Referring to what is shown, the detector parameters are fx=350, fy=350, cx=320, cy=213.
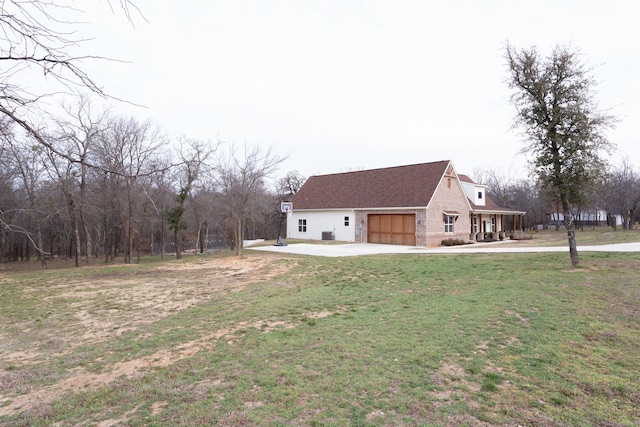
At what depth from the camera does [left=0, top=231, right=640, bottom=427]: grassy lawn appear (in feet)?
11.6

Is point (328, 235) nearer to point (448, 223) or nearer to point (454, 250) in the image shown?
point (448, 223)

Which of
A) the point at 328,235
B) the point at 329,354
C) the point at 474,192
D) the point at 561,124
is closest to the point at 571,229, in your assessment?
the point at 561,124

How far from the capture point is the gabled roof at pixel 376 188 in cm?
2636

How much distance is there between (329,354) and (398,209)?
2199 cm

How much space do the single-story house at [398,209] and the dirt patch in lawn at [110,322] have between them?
14096mm

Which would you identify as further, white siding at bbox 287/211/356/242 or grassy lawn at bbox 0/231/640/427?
white siding at bbox 287/211/356/242

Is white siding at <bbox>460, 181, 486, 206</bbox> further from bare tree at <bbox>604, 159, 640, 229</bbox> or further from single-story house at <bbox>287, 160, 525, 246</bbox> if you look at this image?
bare tree at <bbox>604, 159, 640, 229</bbox>

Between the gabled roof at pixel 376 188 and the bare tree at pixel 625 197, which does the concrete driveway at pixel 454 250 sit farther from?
the bare tree at pixel 625 197

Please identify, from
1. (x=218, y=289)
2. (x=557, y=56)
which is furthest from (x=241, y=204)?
(x=557, y=56)

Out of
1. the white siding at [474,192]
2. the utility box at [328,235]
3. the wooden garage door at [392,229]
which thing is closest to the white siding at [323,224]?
the utility box at [328,235]

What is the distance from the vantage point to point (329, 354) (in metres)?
5.01

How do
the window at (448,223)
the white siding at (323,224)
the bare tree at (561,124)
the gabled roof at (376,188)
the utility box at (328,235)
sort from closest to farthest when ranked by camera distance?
the bare tree at (561,124) < the gabled roof at (376,188) < the window at (448,223) < the white siding at (323,224) < the utility box at (328,235)

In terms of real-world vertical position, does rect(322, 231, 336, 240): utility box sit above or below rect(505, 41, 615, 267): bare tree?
below

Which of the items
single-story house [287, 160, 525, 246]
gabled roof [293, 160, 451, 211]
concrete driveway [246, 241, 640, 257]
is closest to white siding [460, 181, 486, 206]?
single-story house [287, 160, 525, 246]
